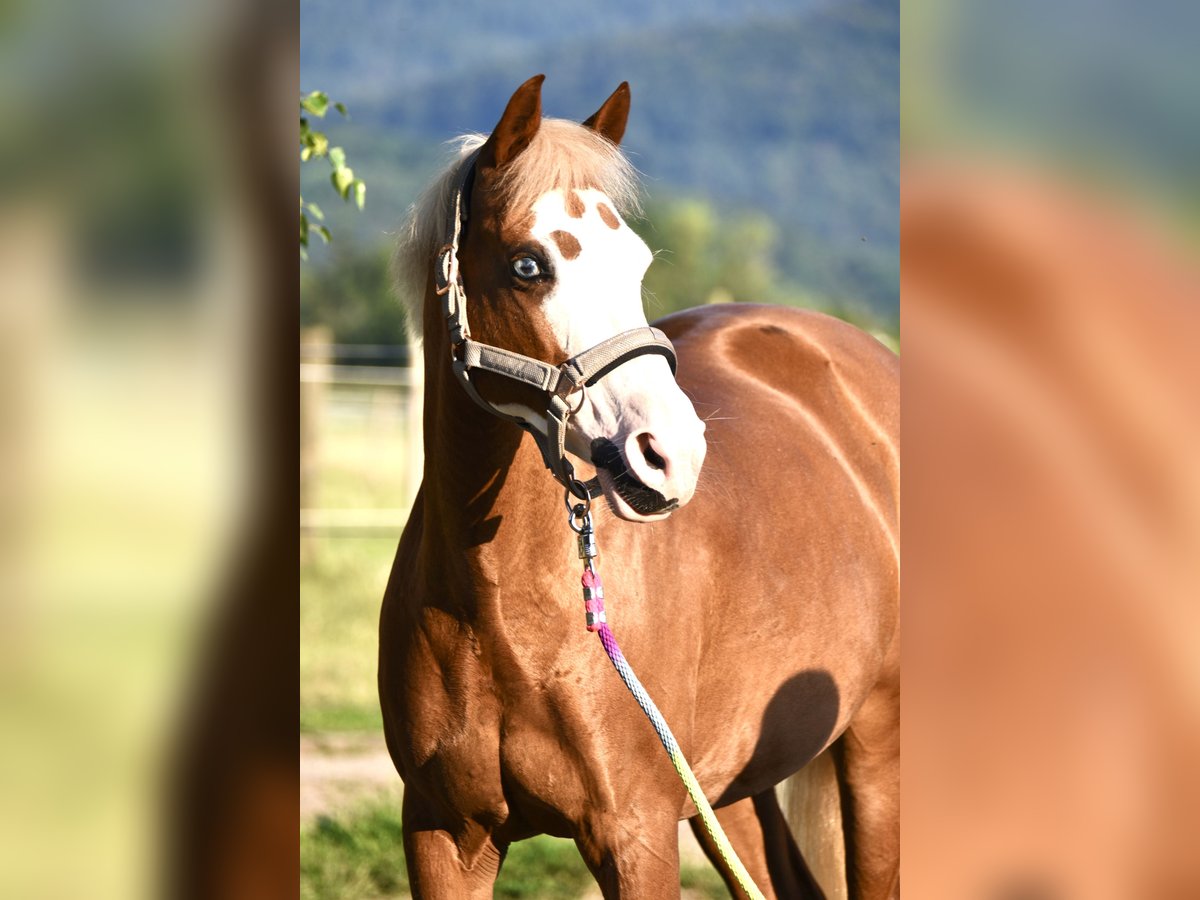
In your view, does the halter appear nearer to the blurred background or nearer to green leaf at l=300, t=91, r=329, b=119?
the blurred background

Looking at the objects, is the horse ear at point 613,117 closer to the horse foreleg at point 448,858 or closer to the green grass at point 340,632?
the horse foreleg at point 448,858

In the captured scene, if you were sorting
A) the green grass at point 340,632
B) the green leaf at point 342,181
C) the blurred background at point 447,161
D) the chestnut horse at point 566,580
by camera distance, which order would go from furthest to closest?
the green grass at point 340,632 < the blurred background at point 447,161 < the green leaf at point 342,181 < the chestnut horse at point 566,580

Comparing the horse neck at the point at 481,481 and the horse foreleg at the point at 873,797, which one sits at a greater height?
the horse neck at the point at 481,481

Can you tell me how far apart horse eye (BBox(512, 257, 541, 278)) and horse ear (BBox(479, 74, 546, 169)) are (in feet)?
0.64

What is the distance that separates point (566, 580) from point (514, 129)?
0.75 metres

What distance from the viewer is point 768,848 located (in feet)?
11.1

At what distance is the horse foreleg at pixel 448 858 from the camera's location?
7.19ft

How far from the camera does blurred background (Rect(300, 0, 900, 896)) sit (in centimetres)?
440

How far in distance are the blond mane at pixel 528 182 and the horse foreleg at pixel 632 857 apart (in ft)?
3.17

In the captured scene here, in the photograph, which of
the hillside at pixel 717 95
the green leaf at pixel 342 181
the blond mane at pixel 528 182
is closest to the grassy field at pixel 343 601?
the green leaf at pixel 342 181
